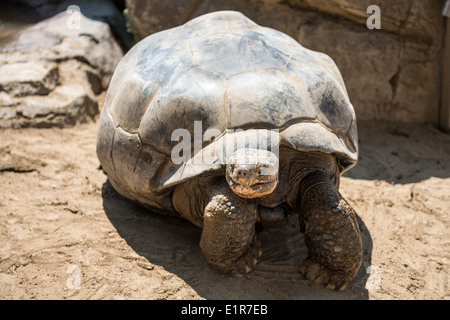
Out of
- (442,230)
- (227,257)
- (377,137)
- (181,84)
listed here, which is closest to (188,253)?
(227,257)

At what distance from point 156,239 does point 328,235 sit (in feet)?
4.22

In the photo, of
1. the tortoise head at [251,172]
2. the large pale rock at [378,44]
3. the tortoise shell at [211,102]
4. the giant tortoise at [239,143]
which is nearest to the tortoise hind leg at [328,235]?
the giant tortoise at [239,143]

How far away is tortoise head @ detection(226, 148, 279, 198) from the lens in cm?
262

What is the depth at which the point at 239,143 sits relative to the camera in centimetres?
279

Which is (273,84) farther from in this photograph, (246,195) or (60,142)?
(60,142)

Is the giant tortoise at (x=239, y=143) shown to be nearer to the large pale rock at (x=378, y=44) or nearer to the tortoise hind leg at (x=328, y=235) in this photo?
the tortoise hind leg at (x=328, y=235)

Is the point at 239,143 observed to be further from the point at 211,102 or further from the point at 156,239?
the point at 156,239

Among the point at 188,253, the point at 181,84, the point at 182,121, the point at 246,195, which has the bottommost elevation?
the point at 188,253

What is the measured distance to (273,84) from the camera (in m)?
3.02

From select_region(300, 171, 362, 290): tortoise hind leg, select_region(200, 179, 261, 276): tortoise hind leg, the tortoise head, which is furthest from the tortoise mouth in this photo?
select_region(300, 171, 362, 290): tortoise hind leg

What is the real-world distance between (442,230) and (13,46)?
5.31 meters

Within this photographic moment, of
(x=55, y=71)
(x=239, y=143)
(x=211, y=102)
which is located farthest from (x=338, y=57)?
(x=55, y=71)

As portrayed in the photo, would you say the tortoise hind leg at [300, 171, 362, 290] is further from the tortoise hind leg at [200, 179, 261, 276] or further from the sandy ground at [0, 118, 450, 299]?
the tortoise hind leg at [200, 179, 261, 276]

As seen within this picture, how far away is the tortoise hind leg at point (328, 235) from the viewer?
2955 millimetres
